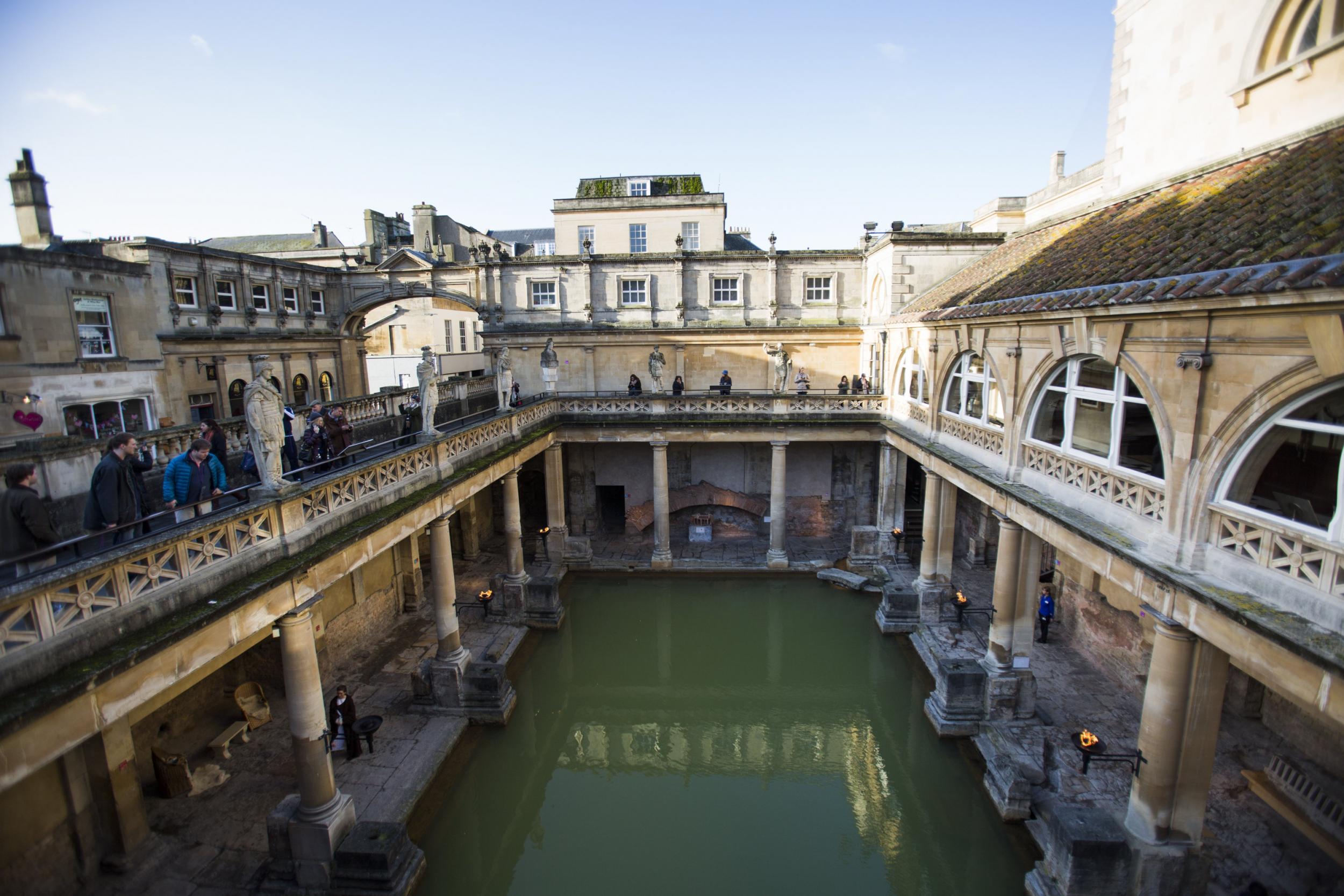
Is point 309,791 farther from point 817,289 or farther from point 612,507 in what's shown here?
point 817,289

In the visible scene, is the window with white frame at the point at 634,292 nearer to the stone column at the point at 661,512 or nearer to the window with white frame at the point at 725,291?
the window with white frame at the point at 725,291

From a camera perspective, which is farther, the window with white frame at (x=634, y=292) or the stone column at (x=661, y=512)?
the window with white frame at (x=634, y=292)

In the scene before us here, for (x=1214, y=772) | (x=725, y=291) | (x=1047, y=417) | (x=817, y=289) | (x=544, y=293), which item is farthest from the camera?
Answer: (x=544, y=293)

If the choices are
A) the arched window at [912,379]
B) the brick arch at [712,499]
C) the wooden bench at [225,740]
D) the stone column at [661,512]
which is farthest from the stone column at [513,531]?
the arched window at [912,379]

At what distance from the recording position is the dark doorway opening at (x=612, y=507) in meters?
27.0

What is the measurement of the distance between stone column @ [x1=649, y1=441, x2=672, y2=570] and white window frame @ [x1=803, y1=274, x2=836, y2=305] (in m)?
8.80

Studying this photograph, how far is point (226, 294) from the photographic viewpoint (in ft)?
79.8

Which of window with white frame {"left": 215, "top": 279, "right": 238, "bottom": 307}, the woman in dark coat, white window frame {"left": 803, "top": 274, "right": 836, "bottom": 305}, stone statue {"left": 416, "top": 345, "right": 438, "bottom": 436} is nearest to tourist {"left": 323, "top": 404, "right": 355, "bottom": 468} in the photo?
stone statue {"left": 416, "top": 345, "right": 438, "bottom": 436}

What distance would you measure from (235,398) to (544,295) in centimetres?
1221

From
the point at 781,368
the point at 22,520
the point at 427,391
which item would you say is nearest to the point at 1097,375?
the point at 781,368

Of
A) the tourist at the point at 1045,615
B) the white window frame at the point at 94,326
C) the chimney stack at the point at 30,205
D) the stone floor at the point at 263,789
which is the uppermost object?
the chimney stack at the point at 30,205

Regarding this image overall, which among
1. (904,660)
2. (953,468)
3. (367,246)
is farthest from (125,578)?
(367,246)

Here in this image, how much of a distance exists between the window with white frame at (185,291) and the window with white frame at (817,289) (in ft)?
73.3

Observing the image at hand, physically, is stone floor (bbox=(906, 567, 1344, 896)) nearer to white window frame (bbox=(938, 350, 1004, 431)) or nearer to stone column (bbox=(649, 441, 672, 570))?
white window frame (bbox=(938, 350, 1004, 431))
